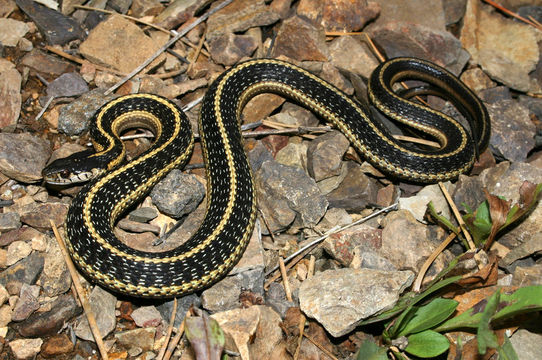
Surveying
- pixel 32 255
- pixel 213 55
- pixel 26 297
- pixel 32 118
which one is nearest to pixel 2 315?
pixel 26 297

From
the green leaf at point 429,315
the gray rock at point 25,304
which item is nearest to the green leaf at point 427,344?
the green leaf at point 429,315

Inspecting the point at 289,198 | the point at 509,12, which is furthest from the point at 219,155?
the point at 509,12

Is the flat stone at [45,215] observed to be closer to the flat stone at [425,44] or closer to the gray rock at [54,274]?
Answer: the gray rock at [54,274]

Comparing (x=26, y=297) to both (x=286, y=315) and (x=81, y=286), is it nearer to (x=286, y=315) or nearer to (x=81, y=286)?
(x=81, y=286)

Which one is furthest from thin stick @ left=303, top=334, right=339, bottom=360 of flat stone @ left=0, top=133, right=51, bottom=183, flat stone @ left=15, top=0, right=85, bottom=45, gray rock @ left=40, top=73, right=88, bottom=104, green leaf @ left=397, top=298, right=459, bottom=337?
flat stone @ left=15, top=0, right=85, bottom=45

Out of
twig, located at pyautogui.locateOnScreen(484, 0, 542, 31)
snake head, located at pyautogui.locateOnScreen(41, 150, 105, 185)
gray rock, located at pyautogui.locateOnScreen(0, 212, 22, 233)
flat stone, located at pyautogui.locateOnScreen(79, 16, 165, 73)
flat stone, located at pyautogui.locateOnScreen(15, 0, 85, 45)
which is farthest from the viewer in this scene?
twig, located at pyautogui.locateOnScreen(484, 0, 542, 31)

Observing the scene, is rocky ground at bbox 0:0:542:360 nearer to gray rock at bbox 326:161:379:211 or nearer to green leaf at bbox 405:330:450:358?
gray rock at bbox 326:161:379:211

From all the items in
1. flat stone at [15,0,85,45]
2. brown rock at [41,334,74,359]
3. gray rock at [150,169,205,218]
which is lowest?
brown rock at [41,334,74,359]
